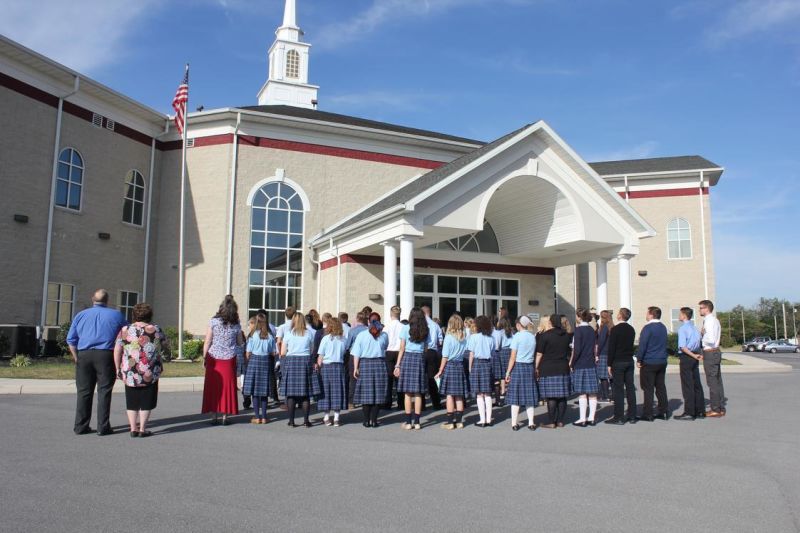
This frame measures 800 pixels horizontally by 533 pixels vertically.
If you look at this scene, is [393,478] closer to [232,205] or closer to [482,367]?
[482,367]

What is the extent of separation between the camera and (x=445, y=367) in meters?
9.41

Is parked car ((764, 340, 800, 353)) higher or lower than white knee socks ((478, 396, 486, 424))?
higher

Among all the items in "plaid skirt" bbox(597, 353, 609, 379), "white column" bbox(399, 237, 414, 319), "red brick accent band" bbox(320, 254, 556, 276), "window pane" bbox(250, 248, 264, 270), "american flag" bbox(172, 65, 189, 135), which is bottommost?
"plaid skirt" bbox(597, 353, 609, 379)

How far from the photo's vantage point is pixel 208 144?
21.4 meters

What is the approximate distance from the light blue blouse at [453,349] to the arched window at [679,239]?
21.8m

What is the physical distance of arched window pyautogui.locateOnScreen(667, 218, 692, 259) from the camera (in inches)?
1093

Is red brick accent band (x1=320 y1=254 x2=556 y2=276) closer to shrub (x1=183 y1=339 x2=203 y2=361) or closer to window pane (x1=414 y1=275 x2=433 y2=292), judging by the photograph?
window pane (x1=414 y1=275 x2=433 y2=292)

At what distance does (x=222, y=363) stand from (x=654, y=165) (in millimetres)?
26431

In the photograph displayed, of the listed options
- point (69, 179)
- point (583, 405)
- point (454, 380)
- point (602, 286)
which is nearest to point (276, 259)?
point (69, 179)

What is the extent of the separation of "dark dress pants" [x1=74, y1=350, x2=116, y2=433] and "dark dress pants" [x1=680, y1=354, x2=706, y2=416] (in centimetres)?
873

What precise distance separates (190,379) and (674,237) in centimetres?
2268

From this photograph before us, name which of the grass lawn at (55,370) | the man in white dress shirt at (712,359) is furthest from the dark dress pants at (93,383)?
the man in white dress shirt at (712,359)

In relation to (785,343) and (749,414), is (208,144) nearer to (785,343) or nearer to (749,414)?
(749,414)

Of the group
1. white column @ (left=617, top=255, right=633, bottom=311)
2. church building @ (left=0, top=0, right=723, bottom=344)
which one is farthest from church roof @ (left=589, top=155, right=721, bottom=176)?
white column @ (left=617, top=255, right=633, bottom=311)
